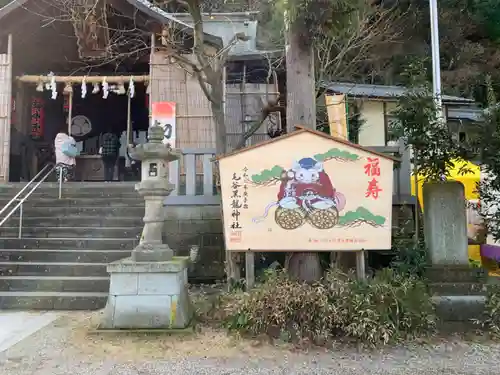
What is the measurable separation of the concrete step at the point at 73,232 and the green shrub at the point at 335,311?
13.0 ft

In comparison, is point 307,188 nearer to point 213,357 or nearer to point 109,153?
Answer: point 213,357

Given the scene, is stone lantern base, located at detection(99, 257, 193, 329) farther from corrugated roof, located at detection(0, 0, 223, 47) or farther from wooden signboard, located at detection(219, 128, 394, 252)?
corrugated roof, located at detection(0, 0, 223, 47)

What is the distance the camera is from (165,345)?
5148mm

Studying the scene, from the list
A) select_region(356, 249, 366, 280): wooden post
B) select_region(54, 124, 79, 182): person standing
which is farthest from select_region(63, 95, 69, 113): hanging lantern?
select_region(356, 249, 366, 280): wooden post

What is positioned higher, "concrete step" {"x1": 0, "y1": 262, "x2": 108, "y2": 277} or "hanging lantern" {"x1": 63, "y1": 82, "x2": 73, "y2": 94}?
"hanging lantern" {"x1": 63, "y1": 82, "x2": 73, "y2": 94}

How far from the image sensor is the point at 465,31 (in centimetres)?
1830

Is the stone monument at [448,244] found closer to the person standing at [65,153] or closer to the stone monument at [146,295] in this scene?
the stone monument at [146,295]

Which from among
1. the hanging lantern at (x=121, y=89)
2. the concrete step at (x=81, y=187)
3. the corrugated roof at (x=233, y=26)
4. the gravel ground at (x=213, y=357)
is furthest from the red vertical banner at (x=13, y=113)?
the gravel ground at (x=213, y=357)

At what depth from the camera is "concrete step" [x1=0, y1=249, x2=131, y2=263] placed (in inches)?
311

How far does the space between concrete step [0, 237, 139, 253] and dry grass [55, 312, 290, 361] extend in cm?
A: 266

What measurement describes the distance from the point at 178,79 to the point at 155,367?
335 inches

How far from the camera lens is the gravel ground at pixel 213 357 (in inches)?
175

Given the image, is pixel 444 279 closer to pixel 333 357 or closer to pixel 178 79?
pixel 333 357

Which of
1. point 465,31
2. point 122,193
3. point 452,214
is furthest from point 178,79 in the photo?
point 465,31
